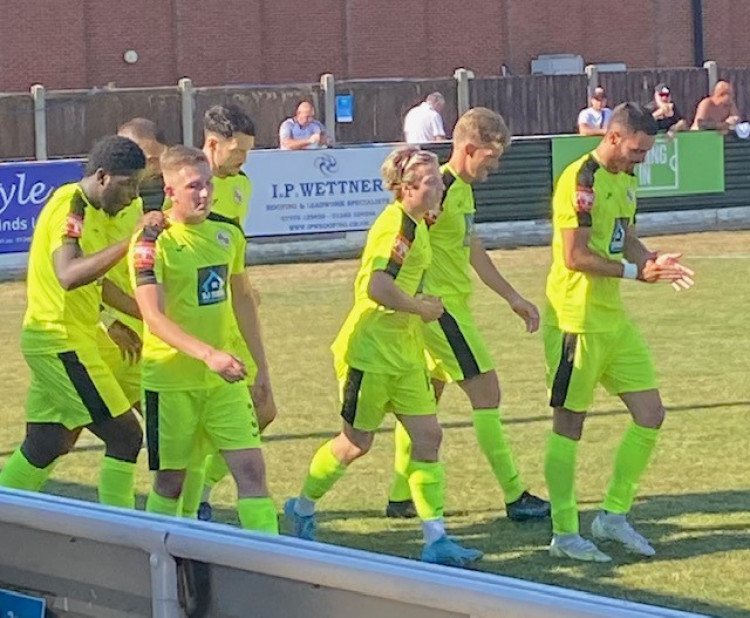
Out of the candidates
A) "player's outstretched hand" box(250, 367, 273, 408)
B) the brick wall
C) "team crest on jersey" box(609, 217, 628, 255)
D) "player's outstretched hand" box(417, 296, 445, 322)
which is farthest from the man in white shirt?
"player's outstretched hand" box(417, 296, 445, 322)

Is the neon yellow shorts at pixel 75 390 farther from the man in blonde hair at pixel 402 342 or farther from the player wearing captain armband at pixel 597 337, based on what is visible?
the player wearing captain armband at pixel 597 337

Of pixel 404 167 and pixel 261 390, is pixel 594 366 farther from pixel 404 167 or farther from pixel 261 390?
pixel 261 390

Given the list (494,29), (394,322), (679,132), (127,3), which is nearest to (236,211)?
(394,322)

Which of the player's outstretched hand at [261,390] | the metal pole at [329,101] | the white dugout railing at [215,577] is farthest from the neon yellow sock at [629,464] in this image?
the metal pole at [329,101]

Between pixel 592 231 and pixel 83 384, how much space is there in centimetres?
238

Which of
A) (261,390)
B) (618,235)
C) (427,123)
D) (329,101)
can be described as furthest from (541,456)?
(329,101)

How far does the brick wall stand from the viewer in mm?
39125

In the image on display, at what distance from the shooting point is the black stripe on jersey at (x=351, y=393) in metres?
7.56

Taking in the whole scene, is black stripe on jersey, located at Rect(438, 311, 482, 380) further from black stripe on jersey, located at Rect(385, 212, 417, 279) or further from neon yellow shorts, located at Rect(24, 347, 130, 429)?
neon yellow shorts, located at Rect(24, 347, 130, 429)

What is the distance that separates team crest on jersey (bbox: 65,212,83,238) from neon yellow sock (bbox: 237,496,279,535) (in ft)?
4.30

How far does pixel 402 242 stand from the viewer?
24.4 feet

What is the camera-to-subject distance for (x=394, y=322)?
24.8ft

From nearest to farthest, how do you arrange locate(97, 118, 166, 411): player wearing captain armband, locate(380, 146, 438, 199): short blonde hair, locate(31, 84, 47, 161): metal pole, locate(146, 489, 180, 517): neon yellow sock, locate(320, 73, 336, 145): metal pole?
locate(146, 489, 180, 517): neon yellow sock
locate(380, 146, 438, 199): short blonde hair
locate(97, 118, 166, 411): player wearing captain armband
locate(31, 84, 47, 161): metal pole
locate(320, 73, 336, 145): metal pole

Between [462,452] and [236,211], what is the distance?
9.86 feet
